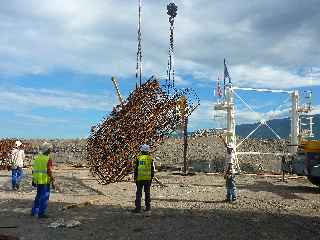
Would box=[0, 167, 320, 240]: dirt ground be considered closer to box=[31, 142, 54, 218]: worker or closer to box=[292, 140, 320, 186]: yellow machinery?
box=[31, 142, 54, 218]: worker

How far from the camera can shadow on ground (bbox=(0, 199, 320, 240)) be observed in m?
10.8

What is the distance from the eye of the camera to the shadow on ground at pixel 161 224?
10828 mm

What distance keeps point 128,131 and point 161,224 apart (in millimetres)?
6846

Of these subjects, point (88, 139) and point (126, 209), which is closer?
point (126, 209)

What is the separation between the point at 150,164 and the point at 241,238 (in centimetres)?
420

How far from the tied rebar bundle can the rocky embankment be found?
3416 mm

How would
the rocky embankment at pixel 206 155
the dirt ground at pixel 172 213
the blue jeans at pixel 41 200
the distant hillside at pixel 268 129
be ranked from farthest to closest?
the rocky embankment at pixel 206 155 → the distant hillside at pixel 268 129 → the blue jeans at pixel 41 200 → the dirt ground at pixel 172 213

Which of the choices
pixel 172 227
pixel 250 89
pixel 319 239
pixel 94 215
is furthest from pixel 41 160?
pixel 250 89

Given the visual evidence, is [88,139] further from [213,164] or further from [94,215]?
[213,164]

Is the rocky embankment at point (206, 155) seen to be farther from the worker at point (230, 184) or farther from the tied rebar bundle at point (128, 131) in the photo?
the worker at point (230, 184)

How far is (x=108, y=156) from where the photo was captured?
1889 centimetres

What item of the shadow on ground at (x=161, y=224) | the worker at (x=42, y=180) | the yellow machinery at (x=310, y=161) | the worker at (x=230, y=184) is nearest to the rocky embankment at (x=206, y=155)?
the yellow machinery at (x=310, y=161)

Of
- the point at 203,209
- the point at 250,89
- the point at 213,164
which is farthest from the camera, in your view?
the point at 213,164

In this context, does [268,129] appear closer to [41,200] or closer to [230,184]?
[230,184]
